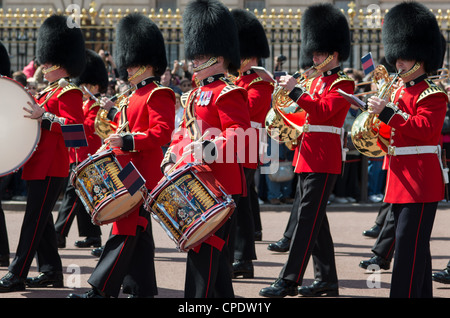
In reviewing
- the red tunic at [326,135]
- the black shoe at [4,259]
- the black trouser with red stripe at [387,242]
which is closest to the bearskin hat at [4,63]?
the black shoe at [4,259]

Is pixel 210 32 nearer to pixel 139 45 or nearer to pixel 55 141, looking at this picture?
pixel 139 45

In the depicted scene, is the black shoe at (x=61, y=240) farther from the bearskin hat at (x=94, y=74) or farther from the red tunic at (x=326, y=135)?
the red tunic at (x=326, y=135)

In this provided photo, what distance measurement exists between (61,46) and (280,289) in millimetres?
2265

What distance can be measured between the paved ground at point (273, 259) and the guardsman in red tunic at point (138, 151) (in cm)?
41

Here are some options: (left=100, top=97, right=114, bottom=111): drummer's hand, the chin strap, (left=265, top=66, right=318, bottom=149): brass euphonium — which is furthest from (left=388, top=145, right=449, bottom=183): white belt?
(left=100, top=97, right=114, bottom=111): drummer's hand

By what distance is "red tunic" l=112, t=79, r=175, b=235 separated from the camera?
4.71 metres

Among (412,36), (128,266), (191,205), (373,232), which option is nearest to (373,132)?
(412,36)

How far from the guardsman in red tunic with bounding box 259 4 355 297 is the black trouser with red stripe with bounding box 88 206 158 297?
0.77 metres

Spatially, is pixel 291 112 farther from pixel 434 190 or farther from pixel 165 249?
pixel 165 249

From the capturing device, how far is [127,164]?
174 inches

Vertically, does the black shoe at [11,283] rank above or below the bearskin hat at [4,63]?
below

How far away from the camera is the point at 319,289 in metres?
5.43

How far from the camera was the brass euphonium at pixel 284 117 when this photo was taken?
560 centimetres

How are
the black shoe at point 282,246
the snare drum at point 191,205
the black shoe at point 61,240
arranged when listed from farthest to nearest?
the black shoe at point 61,240
the black shoe at point 282,246
the snare drum at point 191,205
